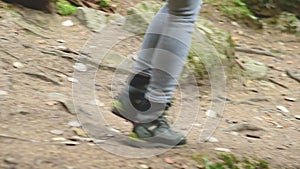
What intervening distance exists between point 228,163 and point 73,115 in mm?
742

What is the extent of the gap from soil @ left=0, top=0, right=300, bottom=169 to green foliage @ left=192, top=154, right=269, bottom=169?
0.04 meters

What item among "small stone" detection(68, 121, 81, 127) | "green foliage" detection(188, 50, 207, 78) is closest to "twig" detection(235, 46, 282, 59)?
"green foliage" detection(188, 50, 207, 78)

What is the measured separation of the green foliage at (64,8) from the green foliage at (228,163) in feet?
7.82

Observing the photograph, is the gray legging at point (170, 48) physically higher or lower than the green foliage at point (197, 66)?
higher

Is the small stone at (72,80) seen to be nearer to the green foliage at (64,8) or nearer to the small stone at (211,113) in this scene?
the small stone at (211,113)

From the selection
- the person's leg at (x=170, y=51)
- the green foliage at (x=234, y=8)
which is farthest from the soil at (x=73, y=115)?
the green foliage at (x=234, y=8)

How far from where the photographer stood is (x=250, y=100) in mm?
3480

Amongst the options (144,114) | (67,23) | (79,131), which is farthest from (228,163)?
(67,23)

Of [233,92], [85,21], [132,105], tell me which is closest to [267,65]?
[233,92]

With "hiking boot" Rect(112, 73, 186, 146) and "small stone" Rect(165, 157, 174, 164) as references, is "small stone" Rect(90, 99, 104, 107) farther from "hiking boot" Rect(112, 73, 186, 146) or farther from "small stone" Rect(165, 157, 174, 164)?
"small stone" Rect(165, 157, 174, 164)

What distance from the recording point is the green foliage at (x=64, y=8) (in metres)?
4.07

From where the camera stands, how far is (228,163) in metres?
2.03

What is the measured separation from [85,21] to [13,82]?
1533mm

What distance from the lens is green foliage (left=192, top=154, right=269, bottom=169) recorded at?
1975 millimetres
